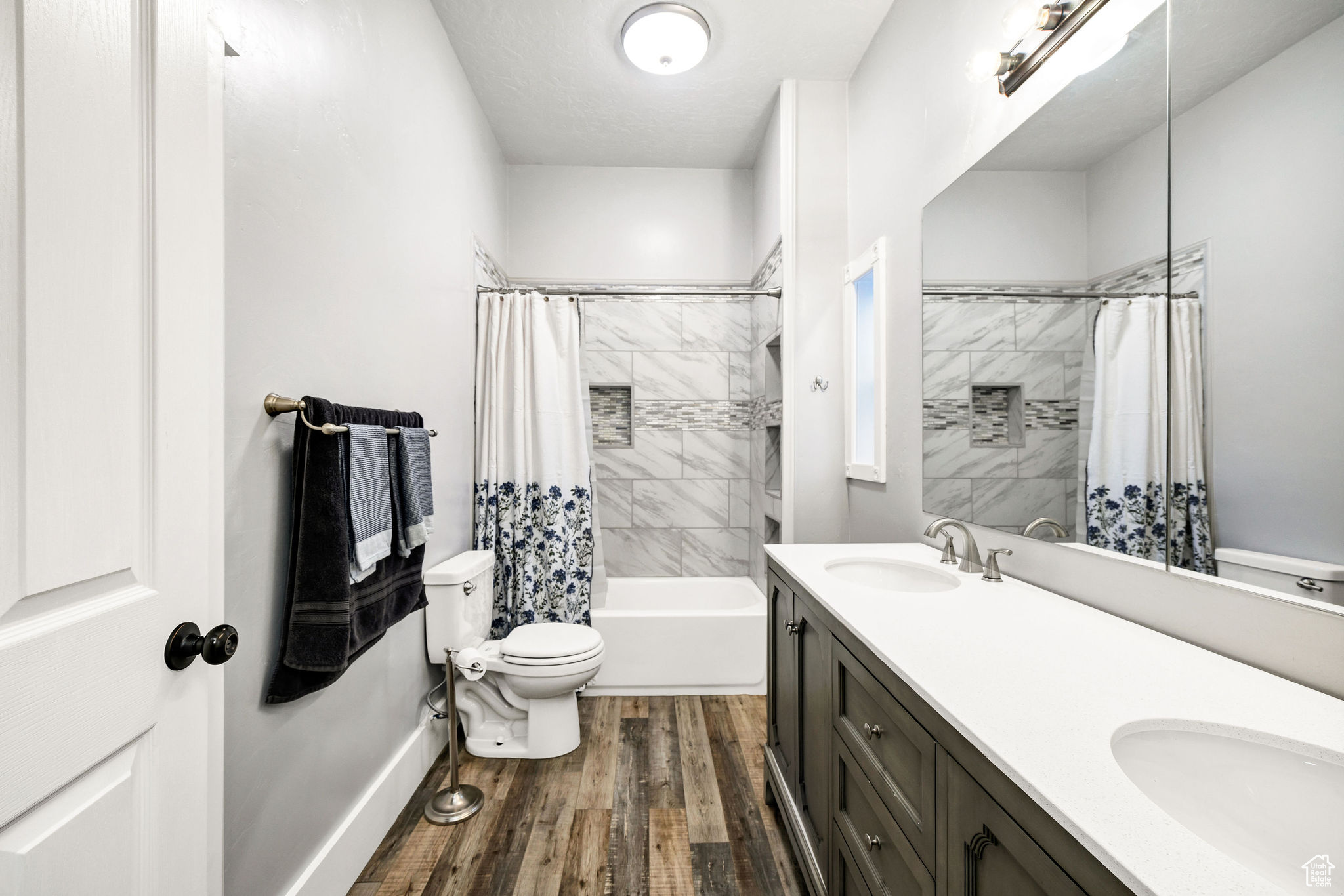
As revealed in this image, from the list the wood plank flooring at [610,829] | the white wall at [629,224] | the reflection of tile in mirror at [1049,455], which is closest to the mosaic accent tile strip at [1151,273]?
the reflection of tile in mirror at [1049,455]

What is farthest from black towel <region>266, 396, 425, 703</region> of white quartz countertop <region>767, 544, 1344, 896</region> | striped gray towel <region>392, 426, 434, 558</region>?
white quartz countertop <region>767, 544, 1344, 896</region>

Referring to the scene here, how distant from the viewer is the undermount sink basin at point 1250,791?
0.58 metres

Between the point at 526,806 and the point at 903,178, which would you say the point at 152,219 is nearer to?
the point at 526,806

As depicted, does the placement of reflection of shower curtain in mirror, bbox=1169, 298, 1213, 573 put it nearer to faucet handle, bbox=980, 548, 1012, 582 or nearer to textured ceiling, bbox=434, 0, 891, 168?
faucet handle, bbox=980, 548, 1012, 582

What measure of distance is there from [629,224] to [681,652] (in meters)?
2.31

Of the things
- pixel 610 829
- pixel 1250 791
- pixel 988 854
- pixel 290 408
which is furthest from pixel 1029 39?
pixel 610 829

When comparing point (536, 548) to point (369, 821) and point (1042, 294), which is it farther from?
point (1042, 294)

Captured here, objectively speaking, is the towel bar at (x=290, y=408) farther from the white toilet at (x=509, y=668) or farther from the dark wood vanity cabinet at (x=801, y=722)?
the dark wood vanity cabinet at (x=801, y=722)

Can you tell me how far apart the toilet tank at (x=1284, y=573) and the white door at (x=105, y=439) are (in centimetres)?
150

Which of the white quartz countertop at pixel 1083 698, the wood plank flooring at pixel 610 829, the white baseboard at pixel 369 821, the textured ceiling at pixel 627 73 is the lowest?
the wood plank flooring at pixel 610 829

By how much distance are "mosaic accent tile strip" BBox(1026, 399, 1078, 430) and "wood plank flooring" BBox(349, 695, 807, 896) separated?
4.30ft

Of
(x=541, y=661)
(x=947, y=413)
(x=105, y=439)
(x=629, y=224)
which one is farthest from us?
(x=629, y=224)

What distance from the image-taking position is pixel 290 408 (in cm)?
117

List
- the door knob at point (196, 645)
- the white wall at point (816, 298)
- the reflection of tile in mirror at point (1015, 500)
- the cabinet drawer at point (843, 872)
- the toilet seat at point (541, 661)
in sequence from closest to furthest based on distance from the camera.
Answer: the door knob at point (196, 645) < the cabinet drawer at point (843, 872) < the reflection of tile in mirror at point (1015, 500) < the toilet seat at point (541, 661) < the white wall at point (816, 298)
